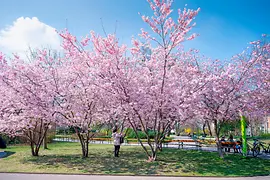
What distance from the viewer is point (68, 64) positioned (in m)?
12.6

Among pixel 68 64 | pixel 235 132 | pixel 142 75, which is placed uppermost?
pixel 68 64

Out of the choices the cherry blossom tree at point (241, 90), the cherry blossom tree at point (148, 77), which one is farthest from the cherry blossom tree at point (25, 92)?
the cherry blossom tree at point (241, 90)

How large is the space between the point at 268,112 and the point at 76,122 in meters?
11.1

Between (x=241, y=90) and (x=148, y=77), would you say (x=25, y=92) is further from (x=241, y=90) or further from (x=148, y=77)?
(x=241, y=90)

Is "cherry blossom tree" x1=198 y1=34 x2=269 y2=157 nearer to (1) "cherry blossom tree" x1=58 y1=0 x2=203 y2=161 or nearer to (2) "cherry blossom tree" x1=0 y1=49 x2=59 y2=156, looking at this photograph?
(1) "cherry blossom tree" x1=58 y1=0 x2=203 y2=161

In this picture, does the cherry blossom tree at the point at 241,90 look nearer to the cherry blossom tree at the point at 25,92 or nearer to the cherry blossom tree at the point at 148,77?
the cherry blossom tree at the point at 148,77

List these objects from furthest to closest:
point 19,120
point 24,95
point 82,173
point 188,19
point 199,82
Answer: point 19,120 < point 24,95 < point 199,82 < point 188,19 < point 82,173

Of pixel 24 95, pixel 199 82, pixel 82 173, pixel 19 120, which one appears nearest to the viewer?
pixel 82 173

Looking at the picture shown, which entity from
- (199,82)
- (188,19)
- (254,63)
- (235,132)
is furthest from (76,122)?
(235,132)

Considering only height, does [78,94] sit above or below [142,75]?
below

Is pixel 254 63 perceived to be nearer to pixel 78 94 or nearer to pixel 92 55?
pixel 92 55

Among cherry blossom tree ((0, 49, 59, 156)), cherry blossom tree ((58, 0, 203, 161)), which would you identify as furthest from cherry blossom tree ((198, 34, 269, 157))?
cherry blossom tree ((0, 49, 59, 156))

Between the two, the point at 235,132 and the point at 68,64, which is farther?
the point at 235,132

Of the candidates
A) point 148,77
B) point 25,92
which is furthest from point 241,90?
point 25,92
